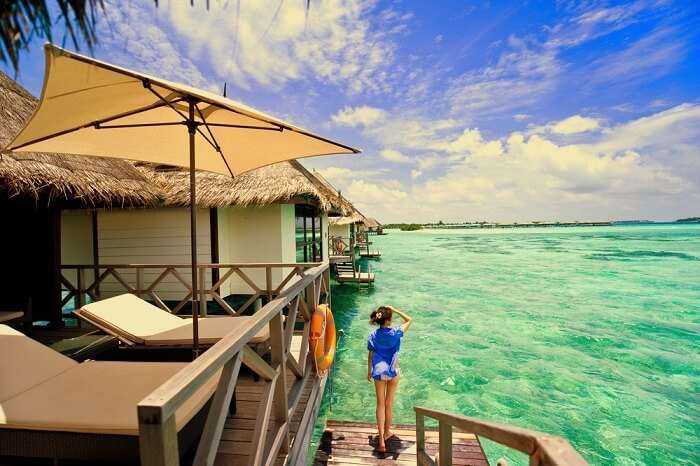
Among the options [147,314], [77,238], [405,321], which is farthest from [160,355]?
[77,238]

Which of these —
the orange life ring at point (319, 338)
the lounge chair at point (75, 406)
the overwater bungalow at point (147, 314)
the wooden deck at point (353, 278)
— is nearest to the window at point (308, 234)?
the overwater bungalow at point (147, 314)

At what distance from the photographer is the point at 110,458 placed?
168 centimetres

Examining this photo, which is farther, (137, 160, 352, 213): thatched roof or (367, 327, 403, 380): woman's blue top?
(137, 160, 352, 213): thatched roof

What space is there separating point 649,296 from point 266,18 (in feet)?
62.4

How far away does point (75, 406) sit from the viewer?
6.19ft

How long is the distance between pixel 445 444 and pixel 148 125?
351 cm

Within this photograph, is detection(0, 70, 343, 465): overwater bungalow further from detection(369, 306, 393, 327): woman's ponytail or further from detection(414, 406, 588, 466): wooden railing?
detection(414, 406, 588, 466): wooden railing

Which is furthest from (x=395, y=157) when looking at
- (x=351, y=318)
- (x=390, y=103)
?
(x=351, y=318)

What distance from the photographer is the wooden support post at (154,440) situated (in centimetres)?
95

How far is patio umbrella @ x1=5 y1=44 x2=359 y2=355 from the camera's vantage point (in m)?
2.02

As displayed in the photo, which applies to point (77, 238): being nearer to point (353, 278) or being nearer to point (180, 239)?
point (180, 239)

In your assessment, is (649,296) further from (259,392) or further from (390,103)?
(259,392)

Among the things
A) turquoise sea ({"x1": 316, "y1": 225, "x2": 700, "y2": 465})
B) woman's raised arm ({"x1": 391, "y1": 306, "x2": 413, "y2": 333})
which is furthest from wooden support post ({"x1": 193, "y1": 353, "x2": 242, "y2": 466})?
turquoise sea ({"x1": 316, "y1": 225, "x2": 700, "y2": 465})

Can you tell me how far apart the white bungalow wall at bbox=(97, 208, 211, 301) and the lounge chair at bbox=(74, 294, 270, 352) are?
3.78 meters
